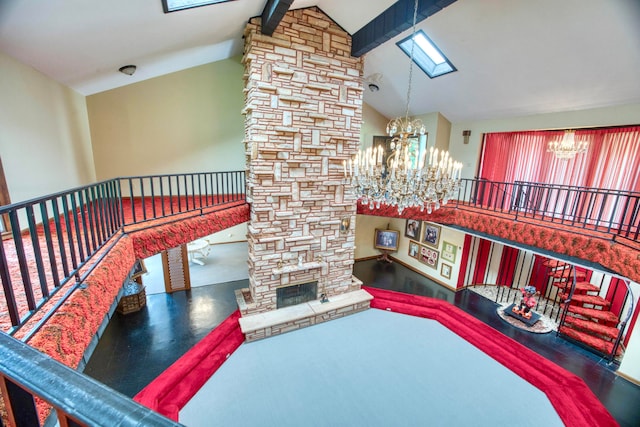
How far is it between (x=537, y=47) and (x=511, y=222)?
2944mm

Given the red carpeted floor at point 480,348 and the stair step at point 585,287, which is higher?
the stair step at point 585,287

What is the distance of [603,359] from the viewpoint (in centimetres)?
521

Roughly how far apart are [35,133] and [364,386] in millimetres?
6271

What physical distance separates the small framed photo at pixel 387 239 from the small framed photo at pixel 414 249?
51 centimetres

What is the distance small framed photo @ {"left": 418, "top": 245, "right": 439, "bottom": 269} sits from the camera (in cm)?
824

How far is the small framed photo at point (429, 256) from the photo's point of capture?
8.24 m

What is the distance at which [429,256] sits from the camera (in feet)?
27.7

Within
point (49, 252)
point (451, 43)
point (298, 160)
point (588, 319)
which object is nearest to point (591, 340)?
point (588, 319)

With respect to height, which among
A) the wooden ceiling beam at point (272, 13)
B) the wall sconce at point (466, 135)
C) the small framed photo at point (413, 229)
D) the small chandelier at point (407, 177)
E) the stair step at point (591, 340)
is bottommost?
the stair step at point (591, 340)

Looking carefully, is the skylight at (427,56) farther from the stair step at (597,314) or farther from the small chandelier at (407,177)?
the stair step at (597,314)

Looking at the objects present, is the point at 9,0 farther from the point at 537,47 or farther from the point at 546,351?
the point at 546,351

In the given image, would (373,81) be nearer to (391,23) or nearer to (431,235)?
(391,23)

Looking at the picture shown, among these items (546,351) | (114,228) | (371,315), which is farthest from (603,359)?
(114,228)

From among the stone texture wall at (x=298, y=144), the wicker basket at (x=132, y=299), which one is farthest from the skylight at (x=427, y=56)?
the wicker basket at (x=132, y=299)
